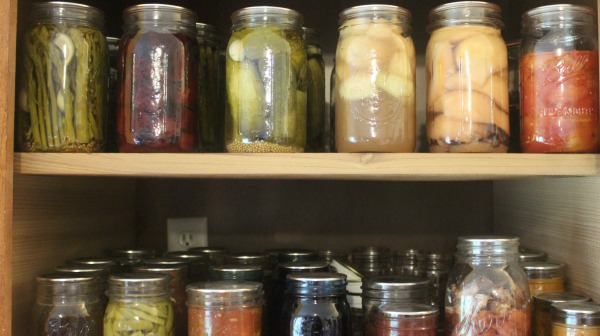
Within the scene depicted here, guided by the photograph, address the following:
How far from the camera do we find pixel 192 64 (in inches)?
39.3

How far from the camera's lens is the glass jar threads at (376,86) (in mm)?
921

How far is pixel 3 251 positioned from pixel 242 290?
0.33 m

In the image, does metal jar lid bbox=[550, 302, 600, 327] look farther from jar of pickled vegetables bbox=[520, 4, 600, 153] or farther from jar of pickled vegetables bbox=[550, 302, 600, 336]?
jar of pickled vegetables bbox=[520, 4, 600, 153]

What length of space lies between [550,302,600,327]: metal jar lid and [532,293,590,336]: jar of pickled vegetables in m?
0.04

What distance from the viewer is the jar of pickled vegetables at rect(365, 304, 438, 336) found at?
88 centimetres

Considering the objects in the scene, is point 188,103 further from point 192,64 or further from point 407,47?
point 407,47

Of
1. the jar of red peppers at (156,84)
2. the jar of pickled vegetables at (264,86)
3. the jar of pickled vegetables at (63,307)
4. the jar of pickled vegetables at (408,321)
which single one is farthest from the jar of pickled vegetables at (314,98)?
the jar of pickled vegetables at (63,307)

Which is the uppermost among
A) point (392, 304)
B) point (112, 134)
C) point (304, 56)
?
point (304, 56)

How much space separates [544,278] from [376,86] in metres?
0.43

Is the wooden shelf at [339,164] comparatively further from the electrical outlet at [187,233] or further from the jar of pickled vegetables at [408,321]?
the electrical outlet at [187,233]

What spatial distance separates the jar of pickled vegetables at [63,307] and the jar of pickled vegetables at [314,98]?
417mm

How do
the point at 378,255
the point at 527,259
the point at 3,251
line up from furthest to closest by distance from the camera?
the point at 378,255, the point at 527,259, the point at 3,251

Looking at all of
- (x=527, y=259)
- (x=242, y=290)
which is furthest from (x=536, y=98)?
(x=242, y=290)

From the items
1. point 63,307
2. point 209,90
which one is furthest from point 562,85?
point 63,307
